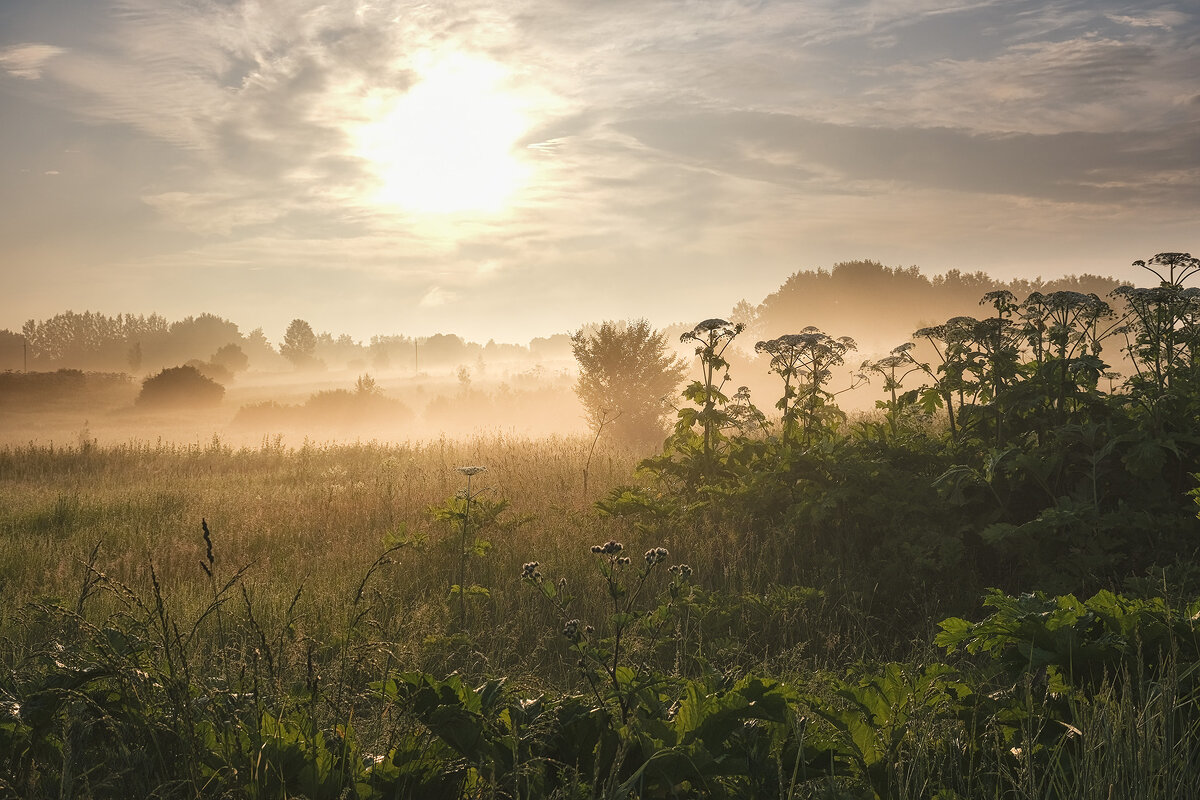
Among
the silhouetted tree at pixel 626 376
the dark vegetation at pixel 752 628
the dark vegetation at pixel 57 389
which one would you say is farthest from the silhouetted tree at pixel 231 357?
the dark vegetation at pixel 752 628

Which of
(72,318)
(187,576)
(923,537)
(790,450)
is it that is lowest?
(187,576)

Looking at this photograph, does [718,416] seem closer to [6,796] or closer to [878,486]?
[878,486]

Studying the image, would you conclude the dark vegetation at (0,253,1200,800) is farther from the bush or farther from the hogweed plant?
the bush

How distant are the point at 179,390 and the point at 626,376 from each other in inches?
1575

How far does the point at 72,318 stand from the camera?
360ft

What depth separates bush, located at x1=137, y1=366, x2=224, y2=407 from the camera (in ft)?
164

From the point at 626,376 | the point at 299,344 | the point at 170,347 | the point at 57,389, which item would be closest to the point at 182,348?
the point at 170,347

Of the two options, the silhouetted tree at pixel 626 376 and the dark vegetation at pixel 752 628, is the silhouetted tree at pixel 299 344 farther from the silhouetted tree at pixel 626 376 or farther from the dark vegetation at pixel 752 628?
the dark vegetation at pixel 752 628

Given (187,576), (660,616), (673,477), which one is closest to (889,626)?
(660,616)

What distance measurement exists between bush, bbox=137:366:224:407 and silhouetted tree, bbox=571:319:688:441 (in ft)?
123

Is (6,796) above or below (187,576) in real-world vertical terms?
above

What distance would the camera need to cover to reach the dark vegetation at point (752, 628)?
7.61ft

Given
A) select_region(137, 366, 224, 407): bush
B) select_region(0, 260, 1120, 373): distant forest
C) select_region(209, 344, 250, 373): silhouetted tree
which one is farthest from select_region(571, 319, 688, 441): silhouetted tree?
select_region(209, 344, 250, 373): silhouetted tree

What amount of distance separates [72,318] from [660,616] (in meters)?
133
